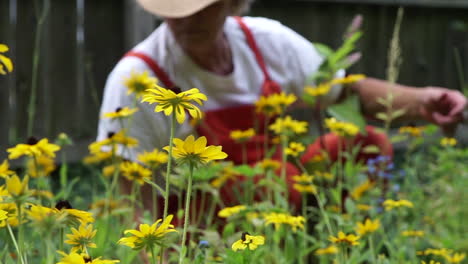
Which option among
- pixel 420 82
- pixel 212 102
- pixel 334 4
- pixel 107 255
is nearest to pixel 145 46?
pixel 212 102

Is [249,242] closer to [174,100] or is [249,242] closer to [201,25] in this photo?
[174,100]

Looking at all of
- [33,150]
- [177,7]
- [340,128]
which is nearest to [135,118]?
[177,7]

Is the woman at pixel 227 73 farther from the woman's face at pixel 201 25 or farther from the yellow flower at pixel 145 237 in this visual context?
the yellow flower at pixel 145 237

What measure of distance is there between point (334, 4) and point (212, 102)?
2102 millimetres

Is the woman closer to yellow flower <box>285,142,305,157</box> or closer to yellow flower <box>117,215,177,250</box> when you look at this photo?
yellow flower <box>285,142,305,157</box>

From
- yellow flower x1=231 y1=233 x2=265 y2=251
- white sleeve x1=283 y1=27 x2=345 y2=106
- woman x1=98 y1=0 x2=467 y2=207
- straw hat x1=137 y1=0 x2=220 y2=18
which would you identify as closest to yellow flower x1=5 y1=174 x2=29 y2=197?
yellow flower x1=231 y1=233 x2=265 y2=251

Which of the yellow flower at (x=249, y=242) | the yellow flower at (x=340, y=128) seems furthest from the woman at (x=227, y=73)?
the yellow flower at (x=249, y=242)

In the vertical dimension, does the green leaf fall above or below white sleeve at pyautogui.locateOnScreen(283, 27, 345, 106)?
below

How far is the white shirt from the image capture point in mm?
1635

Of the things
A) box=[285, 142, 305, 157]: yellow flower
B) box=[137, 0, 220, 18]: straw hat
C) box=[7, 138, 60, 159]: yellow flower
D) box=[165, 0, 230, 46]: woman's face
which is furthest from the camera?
box=[165, 0, 230, 46]: woman's face

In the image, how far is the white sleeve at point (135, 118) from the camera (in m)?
1.59

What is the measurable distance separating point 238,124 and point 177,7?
20.1 inches

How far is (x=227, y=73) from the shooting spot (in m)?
1.78

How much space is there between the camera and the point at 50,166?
134cm
